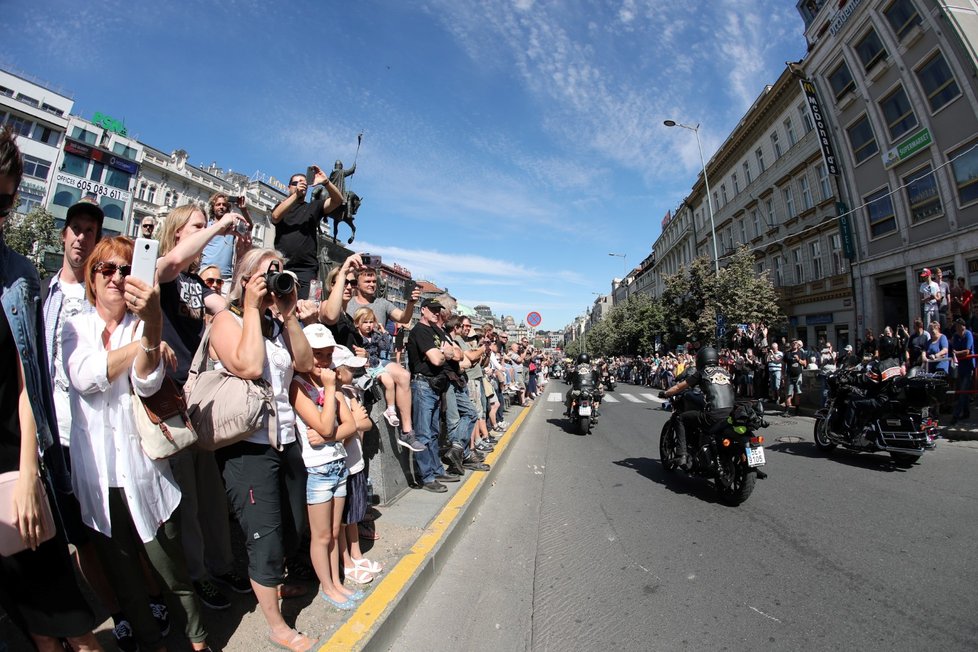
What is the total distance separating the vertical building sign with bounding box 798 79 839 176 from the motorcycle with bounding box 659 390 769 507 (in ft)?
73.6

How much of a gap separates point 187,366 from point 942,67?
77.5ft

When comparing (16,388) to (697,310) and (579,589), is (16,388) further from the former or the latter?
(697,310)

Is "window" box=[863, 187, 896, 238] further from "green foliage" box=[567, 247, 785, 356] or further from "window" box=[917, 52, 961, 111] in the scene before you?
"green foliage" box=[567, 247, 785, 356]

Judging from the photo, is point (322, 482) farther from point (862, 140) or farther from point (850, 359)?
point (862, 140)

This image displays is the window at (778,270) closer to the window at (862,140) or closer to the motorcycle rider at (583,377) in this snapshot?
the window at (862,140)

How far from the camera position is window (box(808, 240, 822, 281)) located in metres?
24.3

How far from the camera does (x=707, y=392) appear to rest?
5.23 m

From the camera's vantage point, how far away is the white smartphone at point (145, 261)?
1712 mm

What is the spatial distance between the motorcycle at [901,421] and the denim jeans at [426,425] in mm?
5563

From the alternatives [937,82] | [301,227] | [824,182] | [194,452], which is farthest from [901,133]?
[194,452]

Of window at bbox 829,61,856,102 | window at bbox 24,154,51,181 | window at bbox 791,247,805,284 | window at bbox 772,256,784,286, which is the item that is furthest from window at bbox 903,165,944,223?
window at bbox 24,154,51,181

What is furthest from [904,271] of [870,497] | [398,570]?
[398,570]

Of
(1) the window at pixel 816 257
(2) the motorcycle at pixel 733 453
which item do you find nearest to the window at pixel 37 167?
(2) the motorcycle at pixel 733 453

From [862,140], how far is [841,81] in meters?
3.23
